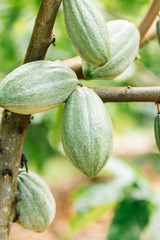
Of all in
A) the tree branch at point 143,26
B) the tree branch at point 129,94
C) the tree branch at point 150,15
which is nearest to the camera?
the tree branch at point 129,94

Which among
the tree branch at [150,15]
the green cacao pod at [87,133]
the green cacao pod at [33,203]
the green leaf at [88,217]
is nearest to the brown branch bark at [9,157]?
the green cacao pod at [33,203]

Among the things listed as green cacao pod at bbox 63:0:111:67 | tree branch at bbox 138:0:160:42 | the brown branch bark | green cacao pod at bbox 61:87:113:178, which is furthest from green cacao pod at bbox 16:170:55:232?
tree branch at bbox 138:0:160:42

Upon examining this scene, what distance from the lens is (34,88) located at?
823 mm

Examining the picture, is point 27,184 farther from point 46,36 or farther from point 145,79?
point 145,79

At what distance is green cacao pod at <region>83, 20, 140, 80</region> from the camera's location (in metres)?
0.97

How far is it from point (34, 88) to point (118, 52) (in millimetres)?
289

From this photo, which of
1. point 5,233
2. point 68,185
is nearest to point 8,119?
point 5,233

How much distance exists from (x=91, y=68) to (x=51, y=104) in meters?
0.18

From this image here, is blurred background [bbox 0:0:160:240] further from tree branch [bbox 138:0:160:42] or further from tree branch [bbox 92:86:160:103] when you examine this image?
tree branch [bbox 92:86:160:103]

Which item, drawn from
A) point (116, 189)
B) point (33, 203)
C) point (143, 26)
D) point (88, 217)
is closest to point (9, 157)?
point (33, 203)

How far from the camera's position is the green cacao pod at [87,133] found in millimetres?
835

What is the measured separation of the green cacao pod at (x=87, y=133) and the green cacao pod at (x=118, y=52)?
0.41 feet

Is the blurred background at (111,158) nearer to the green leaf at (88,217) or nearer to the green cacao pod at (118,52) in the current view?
the green leaf at (88,217)

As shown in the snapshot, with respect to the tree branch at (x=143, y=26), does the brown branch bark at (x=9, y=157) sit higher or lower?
lower
